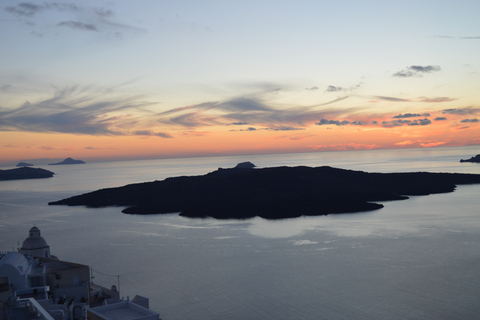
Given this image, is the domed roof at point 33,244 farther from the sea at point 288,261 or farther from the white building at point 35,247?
the sea at point 288,261

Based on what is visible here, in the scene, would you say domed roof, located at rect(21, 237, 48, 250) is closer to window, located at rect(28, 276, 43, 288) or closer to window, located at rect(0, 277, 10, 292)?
window, located at rect(28, 276, 43, 288)

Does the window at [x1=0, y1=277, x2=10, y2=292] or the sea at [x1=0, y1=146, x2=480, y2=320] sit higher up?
the window at [x1=0, y1=277, x2=10, y2=292]

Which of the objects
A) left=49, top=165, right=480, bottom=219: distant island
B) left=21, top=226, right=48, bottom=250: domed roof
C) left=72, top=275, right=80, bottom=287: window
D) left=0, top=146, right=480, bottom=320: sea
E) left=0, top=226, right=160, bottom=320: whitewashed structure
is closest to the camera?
left=0, top=226, right=160, bottom=320: whitewashed structure

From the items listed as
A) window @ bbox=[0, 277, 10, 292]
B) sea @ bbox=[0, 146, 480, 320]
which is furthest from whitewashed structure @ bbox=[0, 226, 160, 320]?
sea @ bbox=[0, 146, 480, 320]

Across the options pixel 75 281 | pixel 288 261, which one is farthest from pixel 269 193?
pixel 75 281

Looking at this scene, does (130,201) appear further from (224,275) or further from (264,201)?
(224,275)

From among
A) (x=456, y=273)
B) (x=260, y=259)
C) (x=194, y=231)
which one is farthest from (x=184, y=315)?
(x=194, y=231)
